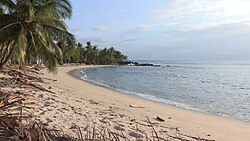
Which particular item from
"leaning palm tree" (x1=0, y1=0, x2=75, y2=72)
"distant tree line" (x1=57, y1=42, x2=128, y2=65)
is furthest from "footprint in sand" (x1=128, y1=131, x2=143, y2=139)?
"distant tree line" (x1=57, y1=42, x2=128, y2=65)

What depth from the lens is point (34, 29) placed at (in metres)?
14.5

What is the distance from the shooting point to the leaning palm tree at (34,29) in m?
14.0

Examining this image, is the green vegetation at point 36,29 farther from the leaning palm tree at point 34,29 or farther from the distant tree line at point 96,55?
the distant tree line at point 96,55

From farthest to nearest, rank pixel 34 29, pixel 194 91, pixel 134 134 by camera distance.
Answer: pixel 194 91, pixel 34 29, pixel 134 134

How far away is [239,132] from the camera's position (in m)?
10.6

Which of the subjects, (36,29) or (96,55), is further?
(96,55)

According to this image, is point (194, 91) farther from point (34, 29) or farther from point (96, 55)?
point (96, 55)

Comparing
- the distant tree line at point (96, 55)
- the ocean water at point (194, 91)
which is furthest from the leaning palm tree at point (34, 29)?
the distant tree line at point (96, 55)

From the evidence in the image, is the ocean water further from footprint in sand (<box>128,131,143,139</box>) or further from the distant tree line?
the distant tree line

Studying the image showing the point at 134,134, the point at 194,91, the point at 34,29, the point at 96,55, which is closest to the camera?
the point at 134,134

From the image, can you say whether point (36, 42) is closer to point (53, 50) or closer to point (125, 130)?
point (53, 50)

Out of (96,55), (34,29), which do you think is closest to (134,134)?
(34,29)

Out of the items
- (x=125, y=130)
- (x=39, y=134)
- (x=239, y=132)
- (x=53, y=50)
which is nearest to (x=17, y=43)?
(x=53, y=50)

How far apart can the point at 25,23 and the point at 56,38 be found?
5.66 feet
